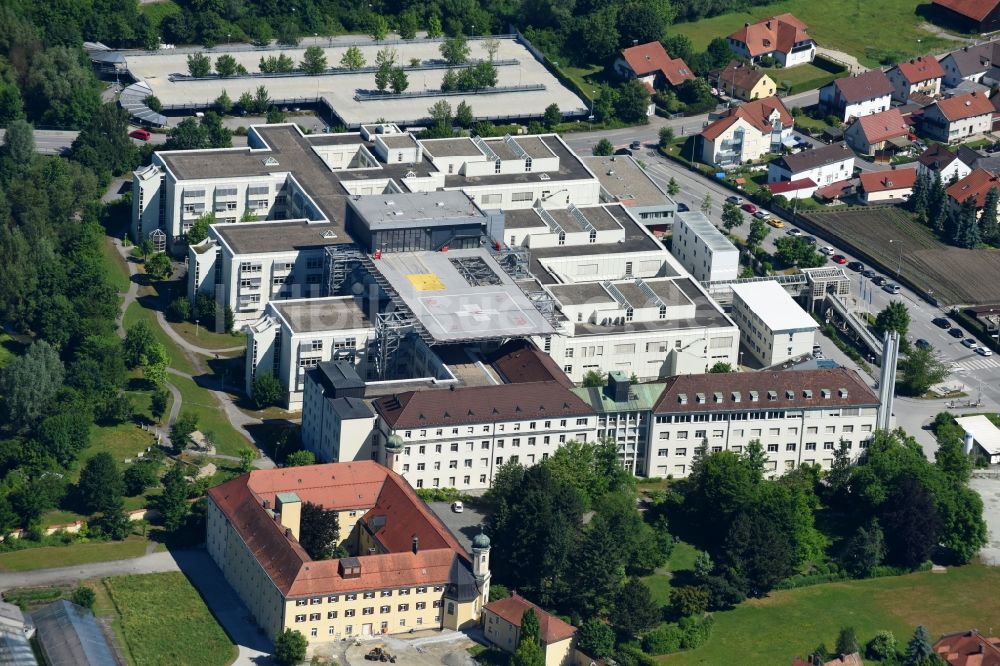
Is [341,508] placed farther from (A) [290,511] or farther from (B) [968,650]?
(B) [968,650]

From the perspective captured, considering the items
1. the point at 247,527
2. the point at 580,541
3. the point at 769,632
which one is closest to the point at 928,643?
the point at 769,632

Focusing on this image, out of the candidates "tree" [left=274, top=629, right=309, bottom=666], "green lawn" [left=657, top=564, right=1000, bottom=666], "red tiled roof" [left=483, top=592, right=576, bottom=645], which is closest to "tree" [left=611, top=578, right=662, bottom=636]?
"green lawn" [left=657, top=564, right=1000, bottom=666]

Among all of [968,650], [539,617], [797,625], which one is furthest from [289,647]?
[968,650]

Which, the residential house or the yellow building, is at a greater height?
the yellow building

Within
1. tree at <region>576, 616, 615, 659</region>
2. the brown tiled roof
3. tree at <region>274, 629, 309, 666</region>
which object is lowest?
tree at <region>274, 629, 309, 666</region>

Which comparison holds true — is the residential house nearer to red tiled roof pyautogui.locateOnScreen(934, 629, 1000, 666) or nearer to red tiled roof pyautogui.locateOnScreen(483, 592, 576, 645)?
red tiled roof pyautogui.locateOnScreen(483, 592, 576, 645)

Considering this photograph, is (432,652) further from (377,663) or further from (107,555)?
(107,555)

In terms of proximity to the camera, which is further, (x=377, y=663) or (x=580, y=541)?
(x=580, y=541)
